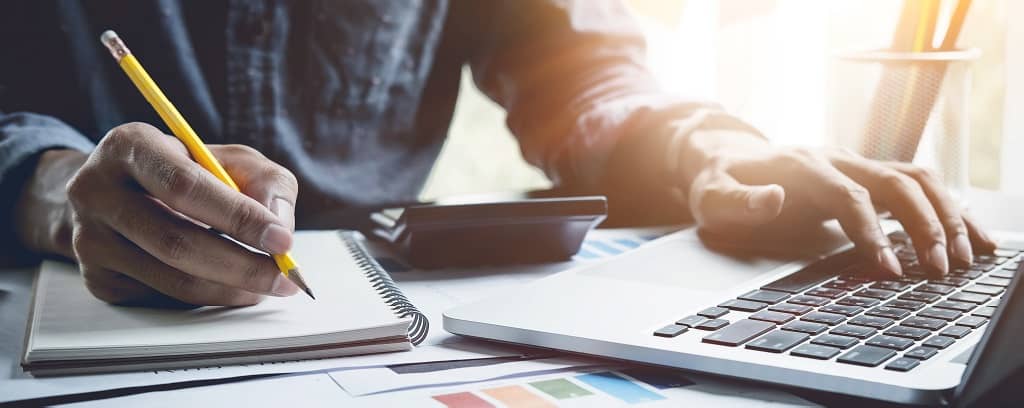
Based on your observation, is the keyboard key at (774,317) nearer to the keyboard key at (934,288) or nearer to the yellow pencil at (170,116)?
the keyboard key at (934,288)

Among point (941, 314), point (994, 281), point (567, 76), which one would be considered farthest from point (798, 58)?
point (941, 314)

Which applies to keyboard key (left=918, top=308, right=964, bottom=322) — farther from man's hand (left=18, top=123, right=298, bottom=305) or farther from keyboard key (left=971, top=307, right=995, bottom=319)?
man's hand (left=18, top=123, right=298, bottom=305)

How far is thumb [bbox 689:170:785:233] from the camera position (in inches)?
24.0

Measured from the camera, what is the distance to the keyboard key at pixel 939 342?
375mm

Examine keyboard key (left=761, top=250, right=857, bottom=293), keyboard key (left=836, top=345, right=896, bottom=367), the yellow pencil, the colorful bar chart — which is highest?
the yellow pencil

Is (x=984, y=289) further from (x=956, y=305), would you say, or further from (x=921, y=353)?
(x=921, y=353)

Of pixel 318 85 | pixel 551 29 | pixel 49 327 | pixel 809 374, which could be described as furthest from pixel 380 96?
pixel 809 374

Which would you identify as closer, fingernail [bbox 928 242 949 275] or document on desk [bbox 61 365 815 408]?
document on desk [bbox 61 365 815 408]

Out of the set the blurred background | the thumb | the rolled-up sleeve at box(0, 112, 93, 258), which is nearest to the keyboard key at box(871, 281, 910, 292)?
the thumb

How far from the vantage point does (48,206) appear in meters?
0.61

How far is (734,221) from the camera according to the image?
656 mm

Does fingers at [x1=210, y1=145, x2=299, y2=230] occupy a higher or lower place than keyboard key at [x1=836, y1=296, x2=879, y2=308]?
higher

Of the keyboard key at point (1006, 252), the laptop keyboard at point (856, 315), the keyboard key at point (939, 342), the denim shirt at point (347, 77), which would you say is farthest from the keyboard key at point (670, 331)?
the denim shirt at point (347, 77)

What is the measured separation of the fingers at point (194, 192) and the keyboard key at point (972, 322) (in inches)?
12.8
